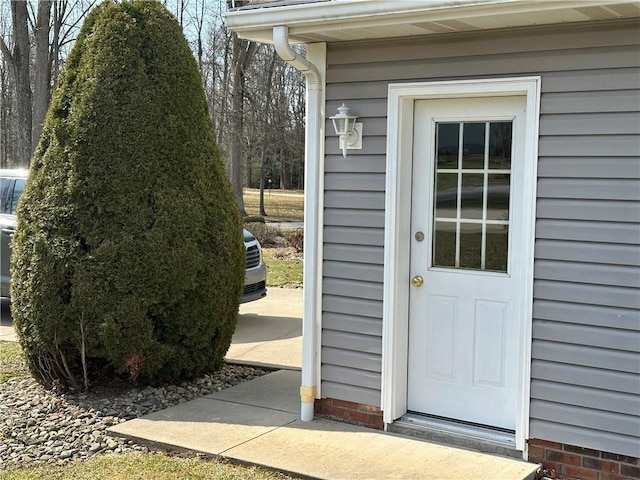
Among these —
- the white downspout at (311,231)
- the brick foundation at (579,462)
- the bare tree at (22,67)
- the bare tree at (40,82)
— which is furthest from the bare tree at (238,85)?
the brick foundation at (579,462)

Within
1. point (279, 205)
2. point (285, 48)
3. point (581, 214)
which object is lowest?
point (279, 205)

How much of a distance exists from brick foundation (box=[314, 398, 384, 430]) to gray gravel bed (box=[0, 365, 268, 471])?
113 centimetres

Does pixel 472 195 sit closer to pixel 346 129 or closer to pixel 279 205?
pixel 346 129

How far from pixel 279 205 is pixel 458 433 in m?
29.6

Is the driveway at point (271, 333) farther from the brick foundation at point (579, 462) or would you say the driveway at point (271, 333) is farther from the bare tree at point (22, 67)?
the bare tree at point (22, 67)

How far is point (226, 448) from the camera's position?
4477 mm

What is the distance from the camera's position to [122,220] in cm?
538

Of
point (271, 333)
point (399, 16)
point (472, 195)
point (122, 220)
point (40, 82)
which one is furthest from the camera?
point (40, 82)

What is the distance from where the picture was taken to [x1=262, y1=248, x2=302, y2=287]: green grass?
1189cm

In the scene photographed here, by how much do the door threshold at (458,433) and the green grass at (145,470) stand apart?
3.34 ft

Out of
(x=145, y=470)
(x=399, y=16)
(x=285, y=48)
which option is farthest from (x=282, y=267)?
(x=399, y=16)

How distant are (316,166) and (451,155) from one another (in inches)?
35.9

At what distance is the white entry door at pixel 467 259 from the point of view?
4.41 metres

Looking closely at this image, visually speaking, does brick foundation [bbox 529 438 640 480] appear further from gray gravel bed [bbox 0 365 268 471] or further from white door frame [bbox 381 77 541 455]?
gray gravel bed [bbox 0 365 268 471]
